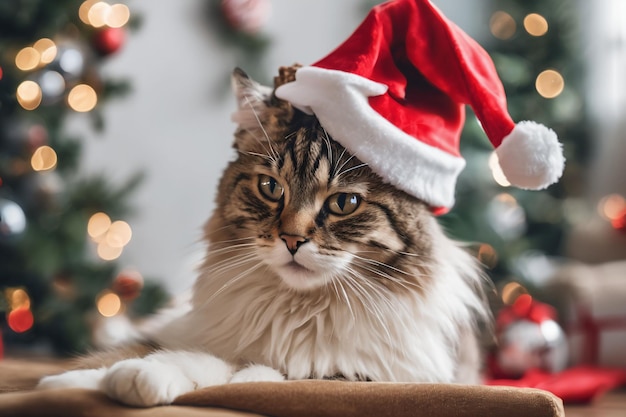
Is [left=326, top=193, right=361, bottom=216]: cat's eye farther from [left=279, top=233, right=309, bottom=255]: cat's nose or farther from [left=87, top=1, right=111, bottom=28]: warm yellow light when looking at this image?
[left=87, top=1, right=111, bottom=28]: warm yellow light

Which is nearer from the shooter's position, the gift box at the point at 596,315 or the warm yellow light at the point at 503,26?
the gift box at the point at 596,315

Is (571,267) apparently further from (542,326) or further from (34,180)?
(34,180)

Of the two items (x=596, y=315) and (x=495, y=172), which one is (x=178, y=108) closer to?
(x=495, y=172)

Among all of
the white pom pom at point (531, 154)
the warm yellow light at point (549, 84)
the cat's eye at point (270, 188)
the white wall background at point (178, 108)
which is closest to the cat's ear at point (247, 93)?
the cat's eye at point (270, 188)

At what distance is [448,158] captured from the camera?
3.84 ft

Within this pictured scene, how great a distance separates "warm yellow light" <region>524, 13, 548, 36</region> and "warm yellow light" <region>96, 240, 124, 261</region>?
6.21 feet

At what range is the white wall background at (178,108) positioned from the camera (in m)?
2.71

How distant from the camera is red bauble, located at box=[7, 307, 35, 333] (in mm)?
2164

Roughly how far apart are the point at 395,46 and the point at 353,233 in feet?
1.22

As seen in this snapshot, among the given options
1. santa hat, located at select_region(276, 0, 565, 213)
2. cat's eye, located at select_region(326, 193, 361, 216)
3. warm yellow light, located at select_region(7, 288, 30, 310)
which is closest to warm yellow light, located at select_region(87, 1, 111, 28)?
warm yellow light, located at select_region(7, 288, 30, 310)

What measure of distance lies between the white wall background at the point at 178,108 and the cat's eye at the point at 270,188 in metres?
1.59

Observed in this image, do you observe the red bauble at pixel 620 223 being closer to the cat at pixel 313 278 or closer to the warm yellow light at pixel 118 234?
the cat at pixel 313 278

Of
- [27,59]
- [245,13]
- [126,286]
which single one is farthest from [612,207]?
[27,59]

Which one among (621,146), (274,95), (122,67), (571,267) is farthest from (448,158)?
(621,146)
